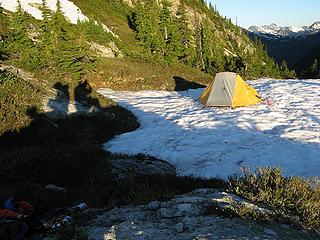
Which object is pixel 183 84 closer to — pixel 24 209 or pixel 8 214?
pixel 24 209

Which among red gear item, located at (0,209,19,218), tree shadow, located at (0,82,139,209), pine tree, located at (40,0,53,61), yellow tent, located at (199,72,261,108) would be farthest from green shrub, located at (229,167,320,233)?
pine tree, located at (40,0,53,61)

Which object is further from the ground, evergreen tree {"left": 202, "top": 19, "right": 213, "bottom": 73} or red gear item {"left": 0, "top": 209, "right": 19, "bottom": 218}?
evergreen tree {"left": 202, "top": 19, "right": 213, "bottom": 73}

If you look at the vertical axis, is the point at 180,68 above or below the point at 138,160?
above

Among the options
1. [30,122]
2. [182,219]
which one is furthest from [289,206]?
[30,122]

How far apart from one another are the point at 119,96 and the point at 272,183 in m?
23.8

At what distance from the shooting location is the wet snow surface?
13.3 meters

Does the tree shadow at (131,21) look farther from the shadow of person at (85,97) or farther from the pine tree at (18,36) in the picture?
the shadow of person at (85,97)

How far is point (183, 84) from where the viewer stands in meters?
36.8

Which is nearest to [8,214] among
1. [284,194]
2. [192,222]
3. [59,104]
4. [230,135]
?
[192,222]

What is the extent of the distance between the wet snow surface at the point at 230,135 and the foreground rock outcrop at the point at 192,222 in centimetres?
673

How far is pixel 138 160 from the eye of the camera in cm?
1230

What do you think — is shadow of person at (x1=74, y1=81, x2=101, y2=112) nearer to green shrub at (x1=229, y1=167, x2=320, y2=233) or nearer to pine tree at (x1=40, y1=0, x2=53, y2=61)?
pine tree at (x1=40, y1=0, x2=53, y2=61)

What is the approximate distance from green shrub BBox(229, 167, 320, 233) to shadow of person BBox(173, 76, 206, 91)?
93.9 feet

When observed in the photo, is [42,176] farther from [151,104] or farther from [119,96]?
[119,96]
